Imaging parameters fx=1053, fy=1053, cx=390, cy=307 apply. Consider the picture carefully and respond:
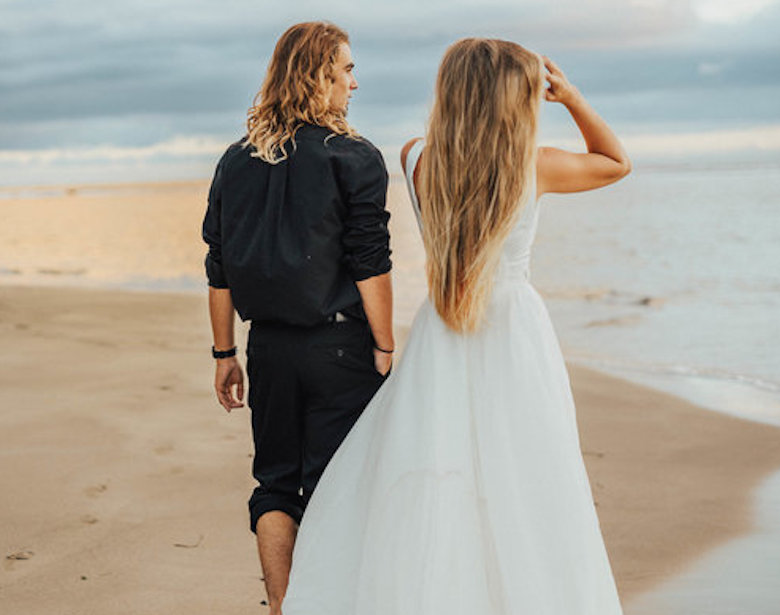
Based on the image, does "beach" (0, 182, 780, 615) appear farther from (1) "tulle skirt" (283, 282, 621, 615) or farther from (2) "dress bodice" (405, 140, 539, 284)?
(2) "dress bodice" (405, 140, 539, 284)

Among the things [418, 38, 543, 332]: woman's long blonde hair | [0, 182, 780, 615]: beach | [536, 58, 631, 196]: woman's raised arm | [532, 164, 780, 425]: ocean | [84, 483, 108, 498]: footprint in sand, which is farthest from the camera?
[532, 164, 780, 425]: ocean

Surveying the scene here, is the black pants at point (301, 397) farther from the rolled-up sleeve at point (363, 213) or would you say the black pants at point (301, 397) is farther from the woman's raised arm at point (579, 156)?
the woman's raised arm at point (579, 156)

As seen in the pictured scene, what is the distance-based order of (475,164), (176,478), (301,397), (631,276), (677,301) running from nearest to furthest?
(475,164), (301,397), (176,478), (677,301), (631,276)

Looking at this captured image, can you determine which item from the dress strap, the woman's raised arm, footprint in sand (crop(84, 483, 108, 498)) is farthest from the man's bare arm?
footprint in sand (crop(84, 483, 108, 498))

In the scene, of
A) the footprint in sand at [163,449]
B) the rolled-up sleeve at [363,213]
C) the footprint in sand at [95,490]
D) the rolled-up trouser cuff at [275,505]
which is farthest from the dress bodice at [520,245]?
the footprint in sand at [163,449]

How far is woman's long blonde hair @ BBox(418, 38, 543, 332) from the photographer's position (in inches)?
102

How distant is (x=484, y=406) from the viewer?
268 centimetres

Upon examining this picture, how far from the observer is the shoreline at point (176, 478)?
13.4ft

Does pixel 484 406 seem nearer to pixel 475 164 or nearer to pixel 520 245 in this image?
pixel 520 245

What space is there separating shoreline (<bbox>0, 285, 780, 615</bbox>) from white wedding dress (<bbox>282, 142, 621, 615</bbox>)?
1411 millimetres

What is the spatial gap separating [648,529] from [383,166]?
2.47 metres

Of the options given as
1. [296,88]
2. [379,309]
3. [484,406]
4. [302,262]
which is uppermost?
[296,88]

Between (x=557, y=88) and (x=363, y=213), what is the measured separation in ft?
2.09

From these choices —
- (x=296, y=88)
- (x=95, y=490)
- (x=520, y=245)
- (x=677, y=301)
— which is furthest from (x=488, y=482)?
(x=677, y=301)
